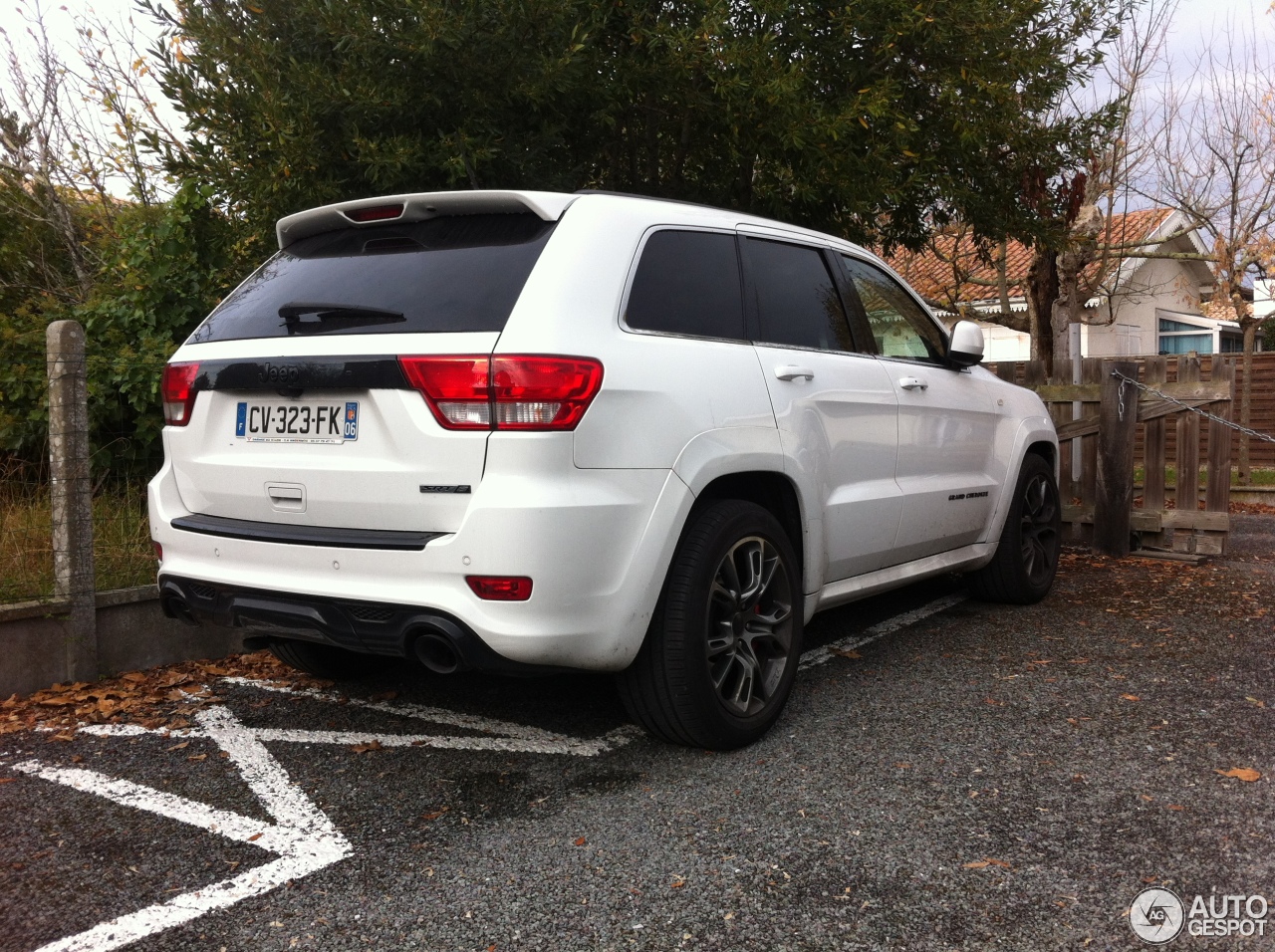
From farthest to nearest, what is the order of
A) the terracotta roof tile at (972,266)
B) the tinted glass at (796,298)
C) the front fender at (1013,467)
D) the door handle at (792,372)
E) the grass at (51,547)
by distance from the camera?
1. the terracotta roof tile at (972,266)
2. the front fender at (1013,467)
3. the grass at (51,547)
4. the tinted glass at (796,298)
5. the door handle at (792,372)

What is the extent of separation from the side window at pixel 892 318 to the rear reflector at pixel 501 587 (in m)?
2.46

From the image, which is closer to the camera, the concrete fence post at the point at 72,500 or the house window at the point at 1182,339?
the concrete fence post at the point at 72,500

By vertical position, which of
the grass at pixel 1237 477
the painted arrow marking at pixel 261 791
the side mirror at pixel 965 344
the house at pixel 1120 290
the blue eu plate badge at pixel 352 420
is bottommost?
the painted arrow marking at pixel 261 791

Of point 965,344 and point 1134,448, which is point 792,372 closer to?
point 965,344

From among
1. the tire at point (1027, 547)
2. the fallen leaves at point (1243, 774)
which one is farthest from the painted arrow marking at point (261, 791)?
the tire at point (1027, 547)

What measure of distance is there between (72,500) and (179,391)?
4.70ft

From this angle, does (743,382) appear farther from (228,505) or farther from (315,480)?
(228,505)

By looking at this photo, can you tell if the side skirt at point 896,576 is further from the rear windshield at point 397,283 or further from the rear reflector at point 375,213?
the rear reflector at point 375,213

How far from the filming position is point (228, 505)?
12.1ft

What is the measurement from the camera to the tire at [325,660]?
4.71 meters

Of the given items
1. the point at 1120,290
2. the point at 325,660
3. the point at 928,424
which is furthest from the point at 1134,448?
the point at 1120,290

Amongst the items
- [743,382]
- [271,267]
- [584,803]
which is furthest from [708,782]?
[271,267]

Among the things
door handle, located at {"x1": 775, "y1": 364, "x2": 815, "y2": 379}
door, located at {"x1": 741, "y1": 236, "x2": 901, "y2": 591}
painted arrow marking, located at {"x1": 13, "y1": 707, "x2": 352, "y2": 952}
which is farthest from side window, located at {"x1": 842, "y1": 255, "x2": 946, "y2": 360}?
painted arrow marking, located at {"x1": 13, "y1": 707, "x2": 352, "y2": 952}

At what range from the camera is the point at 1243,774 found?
3.64m
